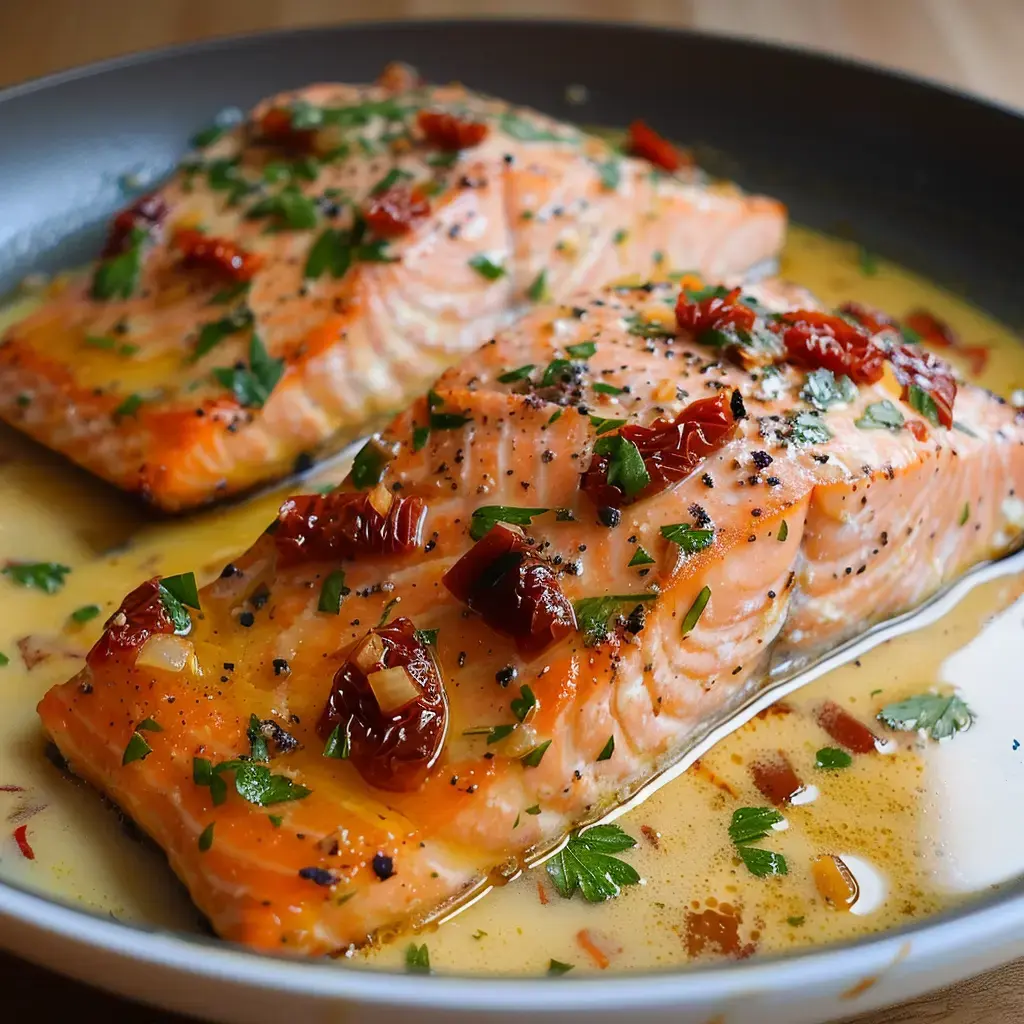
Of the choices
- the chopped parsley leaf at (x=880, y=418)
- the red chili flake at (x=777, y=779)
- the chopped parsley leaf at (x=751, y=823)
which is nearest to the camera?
the chopped parsley leaf at (x=751, y=823)

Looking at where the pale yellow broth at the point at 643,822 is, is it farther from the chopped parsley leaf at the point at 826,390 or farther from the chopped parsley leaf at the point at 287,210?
the chopped parsley leaf at the point at 287,210

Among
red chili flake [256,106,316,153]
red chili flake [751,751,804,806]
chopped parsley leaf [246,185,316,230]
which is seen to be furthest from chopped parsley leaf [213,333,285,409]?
red chili flake [751,751,804,806]

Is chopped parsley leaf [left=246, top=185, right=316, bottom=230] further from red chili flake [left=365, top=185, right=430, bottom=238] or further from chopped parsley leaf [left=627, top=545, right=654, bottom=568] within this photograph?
chopped parsley leaf [left=627, top=545, right=654, bottom=568]

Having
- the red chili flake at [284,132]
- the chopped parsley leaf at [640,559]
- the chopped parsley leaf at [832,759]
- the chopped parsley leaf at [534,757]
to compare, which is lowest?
the chopped parsley leaf at [832,759]

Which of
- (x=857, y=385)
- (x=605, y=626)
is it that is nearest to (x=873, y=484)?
(x=857, y=385)

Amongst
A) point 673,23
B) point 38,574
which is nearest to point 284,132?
point 38,574

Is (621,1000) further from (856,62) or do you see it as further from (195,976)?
(856,62)

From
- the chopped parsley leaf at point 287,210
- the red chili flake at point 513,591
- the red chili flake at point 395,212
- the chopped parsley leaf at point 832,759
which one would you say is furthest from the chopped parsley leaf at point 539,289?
the chopped parsley leaf at point 832,759
